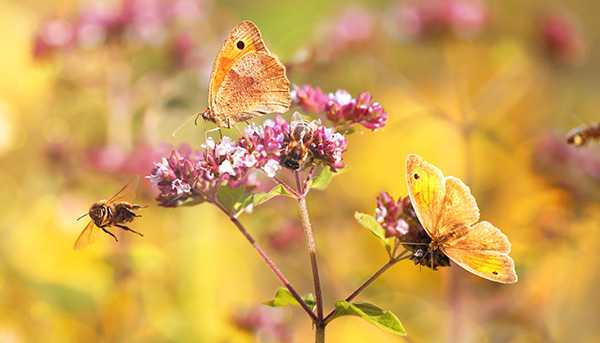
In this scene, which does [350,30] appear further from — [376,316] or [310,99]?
[376,316]

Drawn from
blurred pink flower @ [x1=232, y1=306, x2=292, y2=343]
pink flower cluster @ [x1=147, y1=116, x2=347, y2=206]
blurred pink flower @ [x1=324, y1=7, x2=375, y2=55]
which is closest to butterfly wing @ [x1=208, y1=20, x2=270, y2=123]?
pink flower cluster @ [x1=147, y1=116, x2=347, y2=206]

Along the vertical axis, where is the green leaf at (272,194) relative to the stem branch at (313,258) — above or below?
above

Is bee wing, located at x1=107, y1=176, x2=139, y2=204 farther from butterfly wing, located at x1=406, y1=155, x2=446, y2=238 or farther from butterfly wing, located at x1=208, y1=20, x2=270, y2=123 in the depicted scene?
butterfly wing, located at x1=406, y1=155, x2=446, y2=238

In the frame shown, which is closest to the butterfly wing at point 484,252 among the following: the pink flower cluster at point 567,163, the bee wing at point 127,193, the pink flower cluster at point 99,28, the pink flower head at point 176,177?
the pink flower head at point 176,177

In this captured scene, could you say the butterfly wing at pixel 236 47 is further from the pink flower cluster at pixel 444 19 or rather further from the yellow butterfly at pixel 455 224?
the pink flower cluster at pixel 444 19

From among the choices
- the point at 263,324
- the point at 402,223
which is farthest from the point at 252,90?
the point at 263,324
